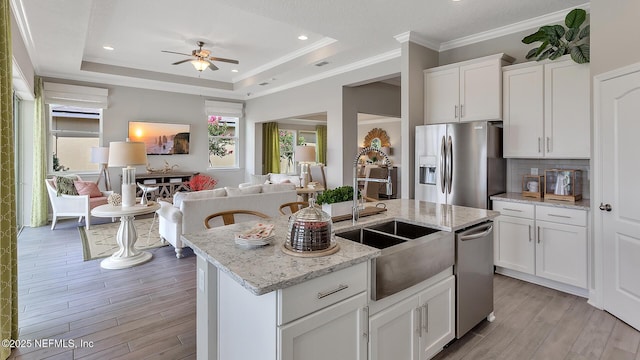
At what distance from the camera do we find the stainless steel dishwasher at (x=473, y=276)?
7.34 ft

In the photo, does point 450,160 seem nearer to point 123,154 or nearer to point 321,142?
point 123,154

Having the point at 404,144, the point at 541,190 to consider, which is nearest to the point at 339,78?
the point at 404,144

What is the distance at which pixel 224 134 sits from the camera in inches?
365

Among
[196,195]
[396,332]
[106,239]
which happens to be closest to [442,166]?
[396,332]

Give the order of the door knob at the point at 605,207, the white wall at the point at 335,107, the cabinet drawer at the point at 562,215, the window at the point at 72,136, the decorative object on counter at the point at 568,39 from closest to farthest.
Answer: the door knob at the point at 605,207 → the cabinet drawer at the point at 562,215 → the decorative object on counter at the point at 568,39 → the white wall at the point at 335,107 → the window at the point at 72,136

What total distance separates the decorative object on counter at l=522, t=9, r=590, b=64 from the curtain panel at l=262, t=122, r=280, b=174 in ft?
26.0

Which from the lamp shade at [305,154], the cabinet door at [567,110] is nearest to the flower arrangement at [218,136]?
the lamp shade at [305,154]

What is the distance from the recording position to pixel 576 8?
340 cm

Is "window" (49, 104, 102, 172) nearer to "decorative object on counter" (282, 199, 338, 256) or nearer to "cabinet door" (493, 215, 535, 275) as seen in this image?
"decorative object on counter" (282, 199, 338, 256)

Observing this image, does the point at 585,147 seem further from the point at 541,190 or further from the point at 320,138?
the point at 320,138

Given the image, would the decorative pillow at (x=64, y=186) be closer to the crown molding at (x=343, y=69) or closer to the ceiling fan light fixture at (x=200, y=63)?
the ceiling fan light fixture at (x=200, y=63)

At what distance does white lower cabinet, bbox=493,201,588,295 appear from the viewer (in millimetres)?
3084

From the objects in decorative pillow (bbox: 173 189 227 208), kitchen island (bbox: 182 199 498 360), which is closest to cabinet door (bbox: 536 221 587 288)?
kitchen island (bbox: 182 199 498 360)

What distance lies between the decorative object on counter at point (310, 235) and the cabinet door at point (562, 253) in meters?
2.78
